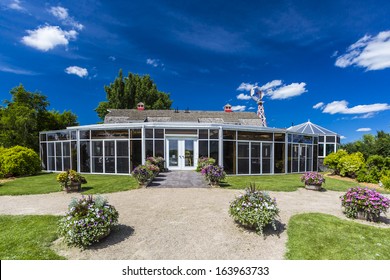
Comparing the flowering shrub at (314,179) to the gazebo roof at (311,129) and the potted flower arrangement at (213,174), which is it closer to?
the potted flower arrangement at (213,174)

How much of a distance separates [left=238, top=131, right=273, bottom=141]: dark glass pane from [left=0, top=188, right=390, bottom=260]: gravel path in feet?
20.3

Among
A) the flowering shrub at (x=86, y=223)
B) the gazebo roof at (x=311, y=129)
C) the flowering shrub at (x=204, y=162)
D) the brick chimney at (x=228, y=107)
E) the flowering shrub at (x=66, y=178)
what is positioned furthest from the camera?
the brick chimney at (x=228, y=107)

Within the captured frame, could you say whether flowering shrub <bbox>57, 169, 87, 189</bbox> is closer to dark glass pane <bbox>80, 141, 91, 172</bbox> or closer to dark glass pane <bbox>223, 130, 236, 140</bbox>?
dark glass pane <bbox>80, 141, 91, 172</bbox>

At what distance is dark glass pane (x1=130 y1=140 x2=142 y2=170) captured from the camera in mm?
13750

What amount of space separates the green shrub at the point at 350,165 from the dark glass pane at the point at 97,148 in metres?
18.4

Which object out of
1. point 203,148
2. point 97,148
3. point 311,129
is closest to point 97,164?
point 97,148

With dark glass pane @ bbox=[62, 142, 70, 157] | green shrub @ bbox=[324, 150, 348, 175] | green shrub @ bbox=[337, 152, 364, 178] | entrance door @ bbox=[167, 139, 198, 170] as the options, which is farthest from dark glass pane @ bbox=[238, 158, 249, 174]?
dark glass pane @ bbox=[62, 142, 70, 157]

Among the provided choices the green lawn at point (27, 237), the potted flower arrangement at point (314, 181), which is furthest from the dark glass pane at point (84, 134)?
the potted flower arrangement at point (314, 181)

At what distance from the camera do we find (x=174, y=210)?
19.9ft

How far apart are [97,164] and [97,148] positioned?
1.23 m

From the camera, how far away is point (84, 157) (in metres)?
14.9

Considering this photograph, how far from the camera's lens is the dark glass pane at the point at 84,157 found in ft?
48.6

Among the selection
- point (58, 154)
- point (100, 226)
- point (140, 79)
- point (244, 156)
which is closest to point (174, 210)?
point (100, 226)
